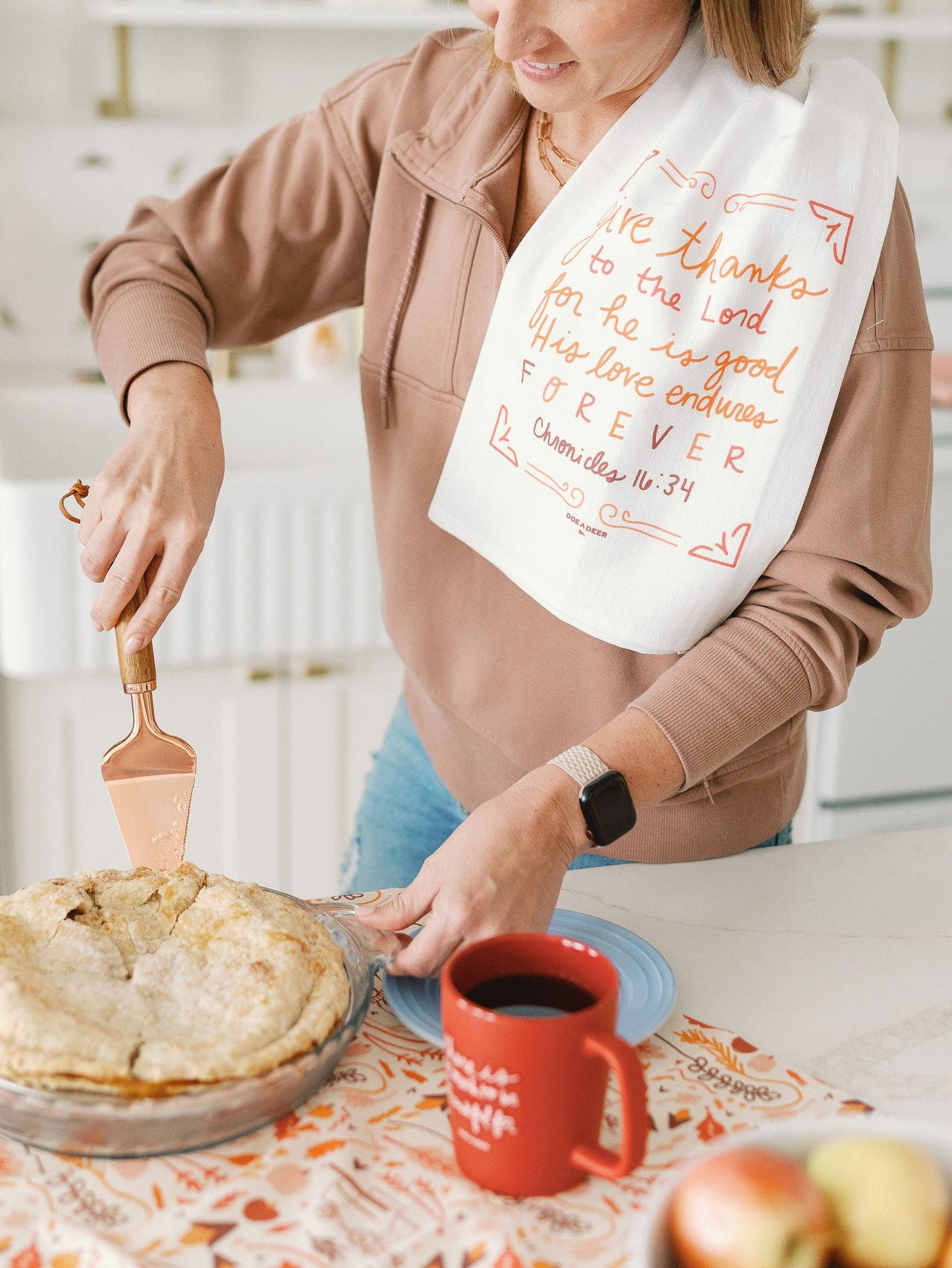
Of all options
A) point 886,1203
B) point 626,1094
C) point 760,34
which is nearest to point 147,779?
point 626,1094

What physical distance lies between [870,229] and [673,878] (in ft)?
1.63

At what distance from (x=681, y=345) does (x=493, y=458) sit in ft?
0.60

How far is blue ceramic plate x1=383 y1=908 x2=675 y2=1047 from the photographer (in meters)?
0.72

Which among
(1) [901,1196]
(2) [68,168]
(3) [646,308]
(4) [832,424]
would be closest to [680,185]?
(3) [646,308]

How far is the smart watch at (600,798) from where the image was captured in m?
0.80

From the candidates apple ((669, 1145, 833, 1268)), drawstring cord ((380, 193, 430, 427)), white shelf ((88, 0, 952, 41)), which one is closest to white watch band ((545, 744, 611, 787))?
apple ((669, 1145, 833, 1268))

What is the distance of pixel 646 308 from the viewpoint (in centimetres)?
98

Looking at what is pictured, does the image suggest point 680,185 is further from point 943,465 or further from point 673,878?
point 943,465

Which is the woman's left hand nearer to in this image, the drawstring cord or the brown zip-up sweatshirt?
the brown zip-up sweatshirt

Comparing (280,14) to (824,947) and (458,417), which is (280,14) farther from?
(824,947)

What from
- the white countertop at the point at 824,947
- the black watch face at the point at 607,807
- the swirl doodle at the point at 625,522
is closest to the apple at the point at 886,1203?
the white countertop at the point at 824,947

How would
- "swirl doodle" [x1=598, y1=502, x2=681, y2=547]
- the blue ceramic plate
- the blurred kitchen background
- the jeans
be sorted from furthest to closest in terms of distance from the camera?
the blurred kitchen background
the jeans
"swirl doodle" [x1=598, y1=502, x2=681, y2=547]
the blue ceramic plate

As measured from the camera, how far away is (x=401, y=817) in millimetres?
1214

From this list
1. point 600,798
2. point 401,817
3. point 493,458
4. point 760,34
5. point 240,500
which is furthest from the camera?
point 240,500
